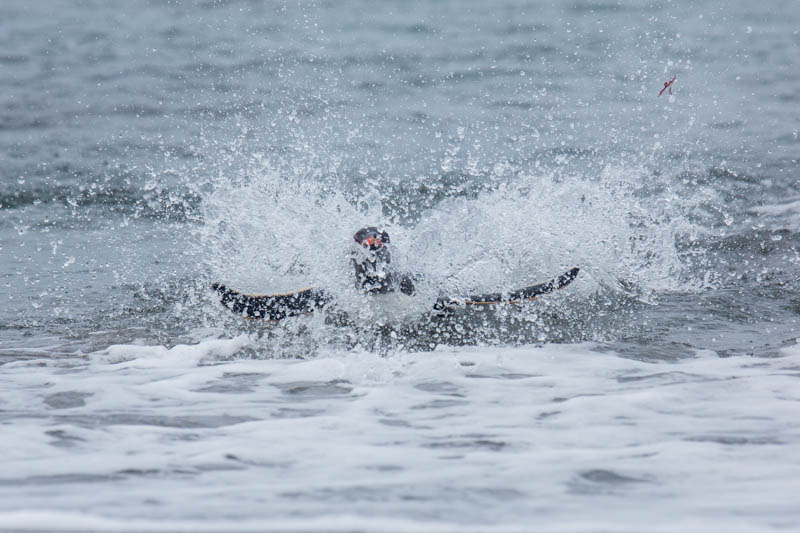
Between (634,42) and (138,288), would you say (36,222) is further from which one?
(634,42)

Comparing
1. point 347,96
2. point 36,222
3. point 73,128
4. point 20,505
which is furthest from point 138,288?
point 347,96

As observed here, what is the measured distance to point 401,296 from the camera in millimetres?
6633

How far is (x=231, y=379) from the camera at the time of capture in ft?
17.8

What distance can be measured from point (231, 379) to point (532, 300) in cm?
259

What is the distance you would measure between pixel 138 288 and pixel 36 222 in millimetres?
3109

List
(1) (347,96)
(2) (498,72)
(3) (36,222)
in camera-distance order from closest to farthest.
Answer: (3) (36,222) < (1) (347,96) < (2) (498,72)

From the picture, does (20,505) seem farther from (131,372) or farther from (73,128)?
(73,128)

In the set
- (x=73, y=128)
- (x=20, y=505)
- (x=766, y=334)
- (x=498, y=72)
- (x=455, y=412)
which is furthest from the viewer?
(x=498, y=72)

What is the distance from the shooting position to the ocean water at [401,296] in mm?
3604

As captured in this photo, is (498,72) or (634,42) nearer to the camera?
(498,72)

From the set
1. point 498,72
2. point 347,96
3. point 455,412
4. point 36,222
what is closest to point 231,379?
point 455,412

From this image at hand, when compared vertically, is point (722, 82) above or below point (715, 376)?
above

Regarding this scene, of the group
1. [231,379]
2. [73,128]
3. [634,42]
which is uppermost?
[634,42]

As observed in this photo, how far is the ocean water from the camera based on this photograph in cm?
360
